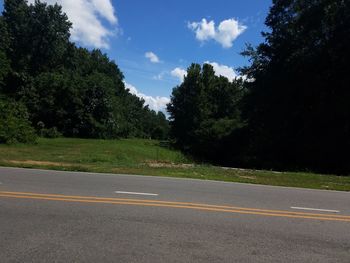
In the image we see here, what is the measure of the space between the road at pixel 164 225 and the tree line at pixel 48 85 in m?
22.7

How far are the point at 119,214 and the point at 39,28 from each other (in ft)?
210

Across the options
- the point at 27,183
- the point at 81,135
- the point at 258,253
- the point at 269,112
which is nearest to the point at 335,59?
the point at 269,112

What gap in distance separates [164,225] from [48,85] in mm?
47772

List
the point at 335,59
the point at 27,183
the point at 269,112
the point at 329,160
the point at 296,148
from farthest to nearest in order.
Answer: the point at 269,112 < the point at 296,148 < the point at 329,160 < the point at 335,59 < the point at 27,183

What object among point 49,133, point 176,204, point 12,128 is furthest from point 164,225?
point 49,133

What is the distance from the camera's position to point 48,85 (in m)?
51.9

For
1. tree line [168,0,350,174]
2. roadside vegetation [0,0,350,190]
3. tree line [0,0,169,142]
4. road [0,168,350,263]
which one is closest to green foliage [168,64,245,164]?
roadside vegetation [0,0,350,190]

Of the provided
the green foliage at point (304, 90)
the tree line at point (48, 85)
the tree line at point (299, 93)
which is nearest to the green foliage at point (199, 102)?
the tree line at point (48, 85)

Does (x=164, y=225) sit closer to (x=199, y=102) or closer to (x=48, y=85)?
(x=48, y=85)

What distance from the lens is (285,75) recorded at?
1453 inches

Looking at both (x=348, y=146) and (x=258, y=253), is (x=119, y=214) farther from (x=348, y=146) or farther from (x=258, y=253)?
(x=348, y=146)

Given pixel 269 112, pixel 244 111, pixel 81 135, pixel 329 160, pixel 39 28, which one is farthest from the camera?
pixel 39 28

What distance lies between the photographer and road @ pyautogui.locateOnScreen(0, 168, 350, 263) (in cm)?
568

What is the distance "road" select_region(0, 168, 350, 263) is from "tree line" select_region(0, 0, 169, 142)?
22.7 meters
